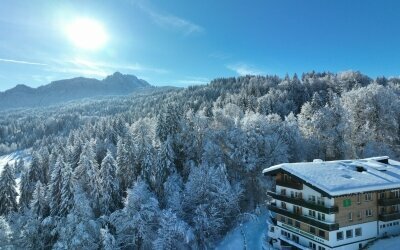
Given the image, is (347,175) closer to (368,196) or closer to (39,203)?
(368,196)

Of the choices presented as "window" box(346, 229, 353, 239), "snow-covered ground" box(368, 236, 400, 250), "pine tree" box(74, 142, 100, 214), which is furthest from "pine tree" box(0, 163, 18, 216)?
"snow-covered ground" box(368, 236, 400, 250)

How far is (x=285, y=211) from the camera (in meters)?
44.1

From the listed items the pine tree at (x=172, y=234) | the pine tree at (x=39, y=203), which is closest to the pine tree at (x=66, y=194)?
the pine tree at (x=39, y=203)

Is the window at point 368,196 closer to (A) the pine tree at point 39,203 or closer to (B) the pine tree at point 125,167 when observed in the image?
(B) the pine tree at point 125,167

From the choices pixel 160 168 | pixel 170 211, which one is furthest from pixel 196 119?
pixel 170 211

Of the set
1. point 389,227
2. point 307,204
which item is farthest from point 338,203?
point 389,227

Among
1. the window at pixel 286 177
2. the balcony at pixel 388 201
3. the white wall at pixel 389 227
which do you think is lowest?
the white wall at pixel 389 227

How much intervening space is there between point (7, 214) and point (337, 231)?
5611cm

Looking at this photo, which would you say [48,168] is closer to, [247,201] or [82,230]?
[82,230]

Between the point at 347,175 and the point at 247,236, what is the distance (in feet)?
57.1

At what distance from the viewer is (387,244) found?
38312 millimetres

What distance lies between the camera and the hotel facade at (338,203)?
38.0 metres

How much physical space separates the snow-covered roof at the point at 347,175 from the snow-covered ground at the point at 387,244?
5.56 meters

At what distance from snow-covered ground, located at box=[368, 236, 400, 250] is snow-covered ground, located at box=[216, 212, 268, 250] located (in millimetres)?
13621
